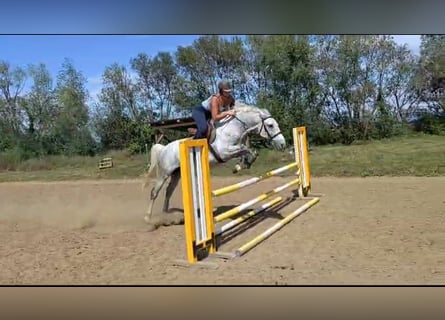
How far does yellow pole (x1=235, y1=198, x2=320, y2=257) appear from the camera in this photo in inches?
102

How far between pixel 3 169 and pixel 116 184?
100 cm

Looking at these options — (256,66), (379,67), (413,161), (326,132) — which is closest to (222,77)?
(256,66)

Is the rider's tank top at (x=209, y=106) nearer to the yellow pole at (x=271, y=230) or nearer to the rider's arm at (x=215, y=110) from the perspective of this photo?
the rider's arm at (x=215, y=110)

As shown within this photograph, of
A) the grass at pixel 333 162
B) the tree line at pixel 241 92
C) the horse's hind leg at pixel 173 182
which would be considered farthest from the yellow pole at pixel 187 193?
the grass at pixel 333 162

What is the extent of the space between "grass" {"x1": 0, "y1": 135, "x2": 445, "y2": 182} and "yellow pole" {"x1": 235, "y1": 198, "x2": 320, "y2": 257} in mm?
533

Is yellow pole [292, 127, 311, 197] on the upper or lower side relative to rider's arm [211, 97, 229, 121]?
lower

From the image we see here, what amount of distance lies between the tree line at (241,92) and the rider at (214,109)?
0.51m

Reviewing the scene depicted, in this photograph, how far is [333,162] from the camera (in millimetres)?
4176

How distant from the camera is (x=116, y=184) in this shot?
4234 mm

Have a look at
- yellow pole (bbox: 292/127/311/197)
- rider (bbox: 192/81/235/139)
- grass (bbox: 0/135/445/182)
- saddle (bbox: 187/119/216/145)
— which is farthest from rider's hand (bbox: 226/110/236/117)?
yellow pole (bbox: 292/127/311/197)

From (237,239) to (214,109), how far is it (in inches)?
32.8

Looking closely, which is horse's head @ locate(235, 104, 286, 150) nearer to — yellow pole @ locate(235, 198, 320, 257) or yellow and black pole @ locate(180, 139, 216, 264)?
yellow pole @ locate(235, 198, 320, 257)

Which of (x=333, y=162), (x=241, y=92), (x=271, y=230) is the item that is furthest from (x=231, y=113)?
(x=333, y=162)

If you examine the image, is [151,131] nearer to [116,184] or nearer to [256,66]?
[116,184]
